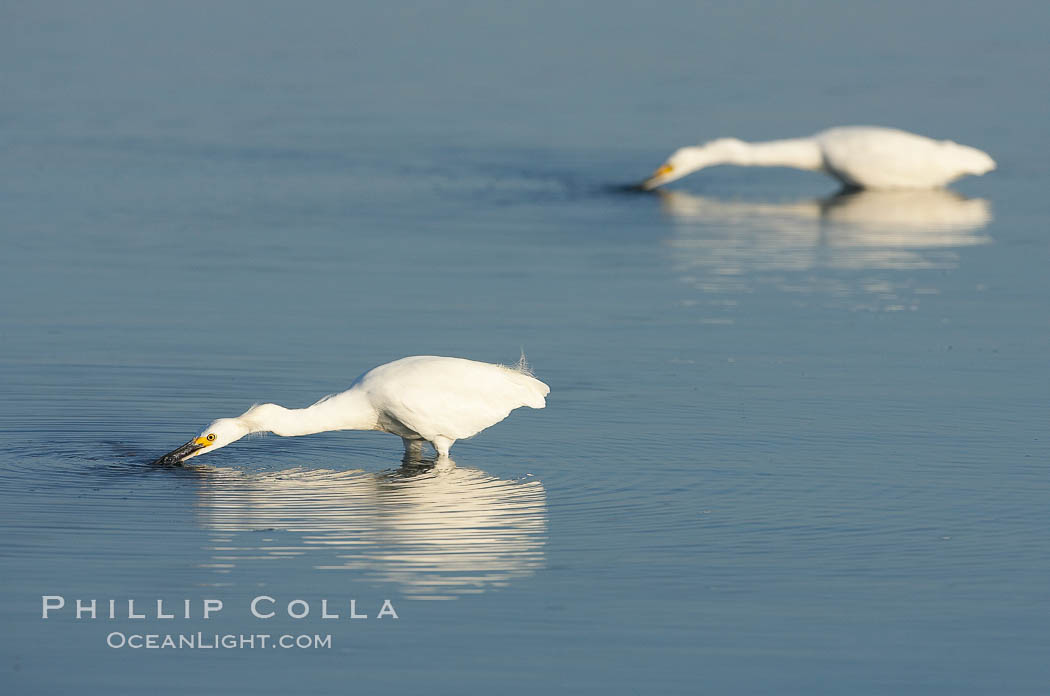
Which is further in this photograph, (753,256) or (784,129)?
(784,129)

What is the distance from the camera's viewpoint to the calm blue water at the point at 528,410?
10.8 metres

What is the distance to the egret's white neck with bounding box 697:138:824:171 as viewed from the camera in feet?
97.7

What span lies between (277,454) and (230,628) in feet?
15.2

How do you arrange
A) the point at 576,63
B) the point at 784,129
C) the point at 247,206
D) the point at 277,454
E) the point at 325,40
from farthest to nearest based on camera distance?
1. the point at 325,40
2. the point at 576,63
3. the point at 784,129
4. the point at 247,206
5. the point at 277,454

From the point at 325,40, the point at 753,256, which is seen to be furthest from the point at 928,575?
the point at 325,40

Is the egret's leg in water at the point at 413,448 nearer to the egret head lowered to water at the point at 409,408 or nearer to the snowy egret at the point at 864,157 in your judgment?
the egret head lowered to water at the point at 409,408

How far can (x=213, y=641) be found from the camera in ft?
34.8

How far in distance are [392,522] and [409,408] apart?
6.04 ft

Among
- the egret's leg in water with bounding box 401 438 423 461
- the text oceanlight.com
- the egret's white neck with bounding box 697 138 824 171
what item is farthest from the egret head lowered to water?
the egret's white neck with bounding box 697 138 824 171

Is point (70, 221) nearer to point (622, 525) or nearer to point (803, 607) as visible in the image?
point (622, 525)

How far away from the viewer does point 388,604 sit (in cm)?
1123

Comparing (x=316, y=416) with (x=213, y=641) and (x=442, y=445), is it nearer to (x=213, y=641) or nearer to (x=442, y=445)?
(x=442, y=445)

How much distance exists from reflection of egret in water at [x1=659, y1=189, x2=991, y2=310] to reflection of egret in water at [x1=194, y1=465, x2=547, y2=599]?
7.71m

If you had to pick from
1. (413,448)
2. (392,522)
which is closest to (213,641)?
(392,522)
